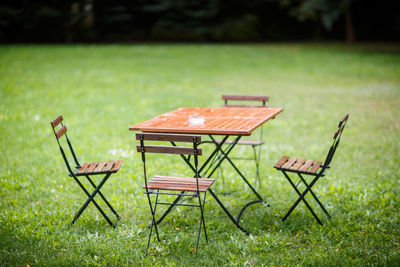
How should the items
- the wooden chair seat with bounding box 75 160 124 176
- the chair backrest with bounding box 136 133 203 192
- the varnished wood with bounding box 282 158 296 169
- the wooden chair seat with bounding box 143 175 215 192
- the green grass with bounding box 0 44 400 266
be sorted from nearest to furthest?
the chair backrest with bounding box 136 133 203 192 → the wooden chair seat with bounding box 143 175 215 192 → the green grass with bounding box 0 44 400 266 → the wooden chair seat with bounding box 75 160 124 176 → the varnished wood with bounding box 282 158 296 169

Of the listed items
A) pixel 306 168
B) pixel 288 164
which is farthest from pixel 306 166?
pixel 288 164

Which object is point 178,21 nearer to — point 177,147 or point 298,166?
point 298,166

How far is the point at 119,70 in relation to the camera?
17.1 m

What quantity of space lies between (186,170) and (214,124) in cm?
204

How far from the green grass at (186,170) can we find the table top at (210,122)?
3.53 feet

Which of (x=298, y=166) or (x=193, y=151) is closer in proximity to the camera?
(x=193, y=151)

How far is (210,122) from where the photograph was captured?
4.65 meters

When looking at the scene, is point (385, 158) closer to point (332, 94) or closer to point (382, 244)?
point (382, 244)

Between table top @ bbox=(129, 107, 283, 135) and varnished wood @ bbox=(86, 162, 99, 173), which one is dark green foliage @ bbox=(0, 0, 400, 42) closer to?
table top @ bbox=(129, 107, 283, 135)

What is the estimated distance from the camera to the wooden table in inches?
166

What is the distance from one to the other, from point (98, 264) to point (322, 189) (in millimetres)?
Result: 3133

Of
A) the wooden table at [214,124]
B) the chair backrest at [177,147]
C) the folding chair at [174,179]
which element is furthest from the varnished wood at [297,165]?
the chair backrest at [177,147]

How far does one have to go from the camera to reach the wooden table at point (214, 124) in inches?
166


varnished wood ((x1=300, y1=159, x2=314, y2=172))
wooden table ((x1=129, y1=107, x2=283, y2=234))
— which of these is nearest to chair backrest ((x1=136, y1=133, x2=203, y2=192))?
wooden table ((x1=129, y1=107, x2=283, y2=234))
